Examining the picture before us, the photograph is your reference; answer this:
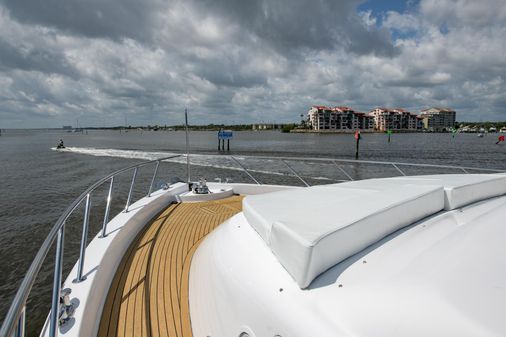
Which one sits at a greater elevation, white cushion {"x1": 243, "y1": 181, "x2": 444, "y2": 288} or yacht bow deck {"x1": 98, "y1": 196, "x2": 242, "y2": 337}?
white cushion {"x1": 243, "y1": 181, "x2": 444, "y2": 288}

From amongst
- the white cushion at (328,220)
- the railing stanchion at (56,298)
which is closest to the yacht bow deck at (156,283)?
the railing stanchion at (56,298)

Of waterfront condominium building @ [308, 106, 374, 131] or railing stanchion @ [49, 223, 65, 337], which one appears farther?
waterfront condominium building @ [308, 106, 374, 131]

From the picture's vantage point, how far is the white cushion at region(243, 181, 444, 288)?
127cm

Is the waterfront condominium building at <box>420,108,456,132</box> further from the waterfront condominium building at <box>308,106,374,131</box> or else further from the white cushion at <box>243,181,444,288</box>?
the white cushion at <box>243,181,444,288</box>

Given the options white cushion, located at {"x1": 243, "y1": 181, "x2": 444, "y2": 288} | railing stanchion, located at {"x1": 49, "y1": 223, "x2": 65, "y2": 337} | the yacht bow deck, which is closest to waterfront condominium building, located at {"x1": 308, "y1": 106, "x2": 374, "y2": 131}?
the yacht bow deck

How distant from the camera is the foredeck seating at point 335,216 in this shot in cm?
128

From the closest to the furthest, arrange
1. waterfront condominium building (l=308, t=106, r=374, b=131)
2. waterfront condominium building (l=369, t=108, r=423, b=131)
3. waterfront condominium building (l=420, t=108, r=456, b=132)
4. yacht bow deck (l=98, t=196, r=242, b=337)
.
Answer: yacht bow deck (l=98, t=196, r=242, b=337) → waterfront condominium building (l=308, t=106, r=374, b=131) → waterfront condominium building (l=369, t=108, r=423, b=131) → waterfront condominium building (l=420, t=108, r=456, b=132)

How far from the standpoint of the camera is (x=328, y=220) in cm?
149

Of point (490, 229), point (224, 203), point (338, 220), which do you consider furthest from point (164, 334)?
point (224, 203)

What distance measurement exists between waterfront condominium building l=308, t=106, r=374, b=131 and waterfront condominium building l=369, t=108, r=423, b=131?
871cm

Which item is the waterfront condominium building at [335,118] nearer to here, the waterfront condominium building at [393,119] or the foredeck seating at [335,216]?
the waterfront condominium building at [393,119]

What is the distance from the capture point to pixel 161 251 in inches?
129

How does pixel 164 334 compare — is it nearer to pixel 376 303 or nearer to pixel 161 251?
pixel 161 251

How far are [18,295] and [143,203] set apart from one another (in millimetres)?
3672
